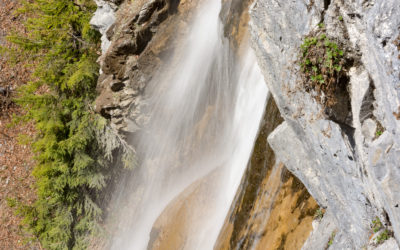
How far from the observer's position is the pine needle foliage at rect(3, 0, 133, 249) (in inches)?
406

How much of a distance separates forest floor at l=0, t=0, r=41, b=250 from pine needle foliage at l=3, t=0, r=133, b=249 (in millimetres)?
3229

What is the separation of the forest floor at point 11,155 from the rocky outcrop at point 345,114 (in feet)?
38.8

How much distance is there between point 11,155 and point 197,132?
919cm

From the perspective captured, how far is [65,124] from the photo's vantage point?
10609 mm

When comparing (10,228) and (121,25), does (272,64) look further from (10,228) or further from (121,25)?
(10,228)

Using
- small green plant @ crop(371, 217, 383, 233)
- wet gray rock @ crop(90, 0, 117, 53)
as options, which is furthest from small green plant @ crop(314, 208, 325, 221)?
wet gray rock @ crop(90, 0, 117, 53)

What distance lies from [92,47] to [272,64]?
7760 millimetres

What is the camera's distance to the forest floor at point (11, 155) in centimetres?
1395

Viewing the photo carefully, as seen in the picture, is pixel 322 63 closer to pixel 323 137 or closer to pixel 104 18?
pixel 323 137

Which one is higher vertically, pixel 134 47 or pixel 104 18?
pixel 104 18

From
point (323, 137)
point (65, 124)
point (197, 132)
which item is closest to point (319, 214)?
point (323, 137)

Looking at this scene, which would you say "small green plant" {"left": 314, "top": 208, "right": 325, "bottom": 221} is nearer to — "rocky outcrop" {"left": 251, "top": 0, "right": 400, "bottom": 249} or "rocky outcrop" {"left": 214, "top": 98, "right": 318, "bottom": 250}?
"rocky outcrop" {"left": 214, "top": 98, "right": 318, "bottom": 250}

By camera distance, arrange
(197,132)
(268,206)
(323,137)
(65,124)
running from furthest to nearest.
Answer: (65,124) → (197,132) → (268,206) → (323,137)

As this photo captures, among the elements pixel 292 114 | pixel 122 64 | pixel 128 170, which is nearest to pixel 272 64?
pixel 292 114
